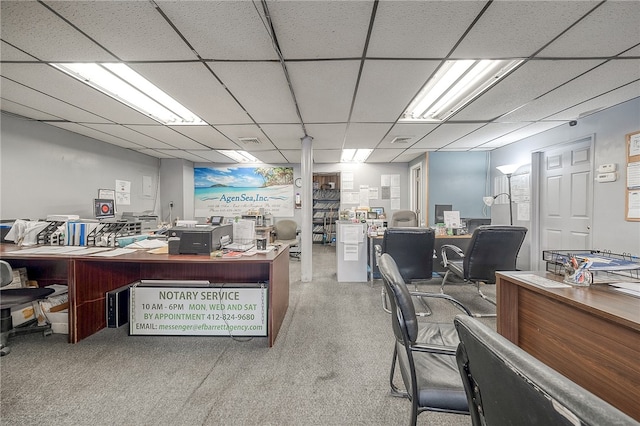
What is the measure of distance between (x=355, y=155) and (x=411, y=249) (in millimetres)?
3440

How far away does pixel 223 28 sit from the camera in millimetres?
1662

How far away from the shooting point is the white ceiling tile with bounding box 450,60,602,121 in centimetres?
207

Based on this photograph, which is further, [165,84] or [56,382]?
[165,84]

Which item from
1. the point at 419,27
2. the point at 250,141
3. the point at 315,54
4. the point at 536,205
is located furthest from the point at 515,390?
the point at 536,205

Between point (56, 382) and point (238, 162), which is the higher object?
point (238, 162)

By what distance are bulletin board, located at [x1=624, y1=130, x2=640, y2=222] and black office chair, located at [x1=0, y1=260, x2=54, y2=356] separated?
19.3 feet

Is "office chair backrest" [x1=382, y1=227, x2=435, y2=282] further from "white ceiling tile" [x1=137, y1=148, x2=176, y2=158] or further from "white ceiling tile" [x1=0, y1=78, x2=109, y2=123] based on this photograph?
"white ceiling tile" [x1=137, y1=148, x2=176, y2=158]

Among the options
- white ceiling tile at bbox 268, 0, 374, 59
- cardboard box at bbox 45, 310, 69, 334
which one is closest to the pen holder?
white ceiling tile at bbox 268, 0, 374, 59

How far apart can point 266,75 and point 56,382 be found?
2.82 m

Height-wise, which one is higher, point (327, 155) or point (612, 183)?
point (327, 155)

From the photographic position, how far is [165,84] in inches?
94.3

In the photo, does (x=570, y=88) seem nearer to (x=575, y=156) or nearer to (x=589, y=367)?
(x=575, y=156)

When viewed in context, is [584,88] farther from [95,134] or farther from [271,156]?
[95,134]

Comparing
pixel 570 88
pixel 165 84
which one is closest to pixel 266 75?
pixel 165 84
